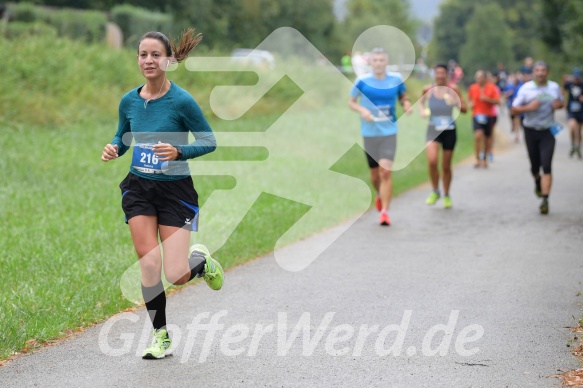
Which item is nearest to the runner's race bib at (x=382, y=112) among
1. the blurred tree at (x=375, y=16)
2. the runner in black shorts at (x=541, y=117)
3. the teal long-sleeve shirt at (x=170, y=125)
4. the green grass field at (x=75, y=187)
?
the green grass field at (x=75, y=187)

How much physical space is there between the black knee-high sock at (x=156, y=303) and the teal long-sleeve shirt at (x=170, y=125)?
726 millimetres

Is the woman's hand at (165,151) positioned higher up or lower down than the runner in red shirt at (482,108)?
higher up

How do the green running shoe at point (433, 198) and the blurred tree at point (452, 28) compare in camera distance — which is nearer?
the green running shoe at point (433, 198)

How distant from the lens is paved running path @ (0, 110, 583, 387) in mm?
5797

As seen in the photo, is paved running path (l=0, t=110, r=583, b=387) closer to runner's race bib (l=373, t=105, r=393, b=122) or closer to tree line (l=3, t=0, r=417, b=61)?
runner's race bib (l=373, t=105, r=393, b=122)

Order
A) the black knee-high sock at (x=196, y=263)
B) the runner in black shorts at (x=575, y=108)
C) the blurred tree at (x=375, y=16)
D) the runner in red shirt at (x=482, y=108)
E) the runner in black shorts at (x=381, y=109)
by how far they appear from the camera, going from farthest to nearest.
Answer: the blurred tree at (x=375, y=16)
the runner in black shorts at (x=575, y=108)
the runner in red shirt at (x=482, y=108)
the runner in black shorts at (x=381, y=109)
the black knee-high sock at (x=196, y=263)

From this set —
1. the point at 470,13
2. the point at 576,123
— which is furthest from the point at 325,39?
the point at 470,13

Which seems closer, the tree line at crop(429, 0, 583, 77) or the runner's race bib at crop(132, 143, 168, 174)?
the runner's race bib at crop(132, 143, 168, 174)

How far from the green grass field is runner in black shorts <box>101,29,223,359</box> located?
3.55 ft

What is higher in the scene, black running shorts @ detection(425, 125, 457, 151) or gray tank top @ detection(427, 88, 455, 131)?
gray tank top @ detection(427, 88, 455, 131)

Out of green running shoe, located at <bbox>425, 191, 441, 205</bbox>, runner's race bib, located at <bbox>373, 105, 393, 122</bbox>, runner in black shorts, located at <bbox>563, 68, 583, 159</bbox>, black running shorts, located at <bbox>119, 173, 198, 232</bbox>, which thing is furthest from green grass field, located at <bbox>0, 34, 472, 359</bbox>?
runner in black shorts, located at <bbox>563, 68, 583, 159</bbox>

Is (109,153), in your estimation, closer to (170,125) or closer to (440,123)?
(170,125)

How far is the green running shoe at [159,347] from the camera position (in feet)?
20.2

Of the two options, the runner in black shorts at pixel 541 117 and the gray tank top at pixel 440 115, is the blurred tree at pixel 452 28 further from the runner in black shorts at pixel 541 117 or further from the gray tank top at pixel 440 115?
the runner in black shorts at pixel 541 117
